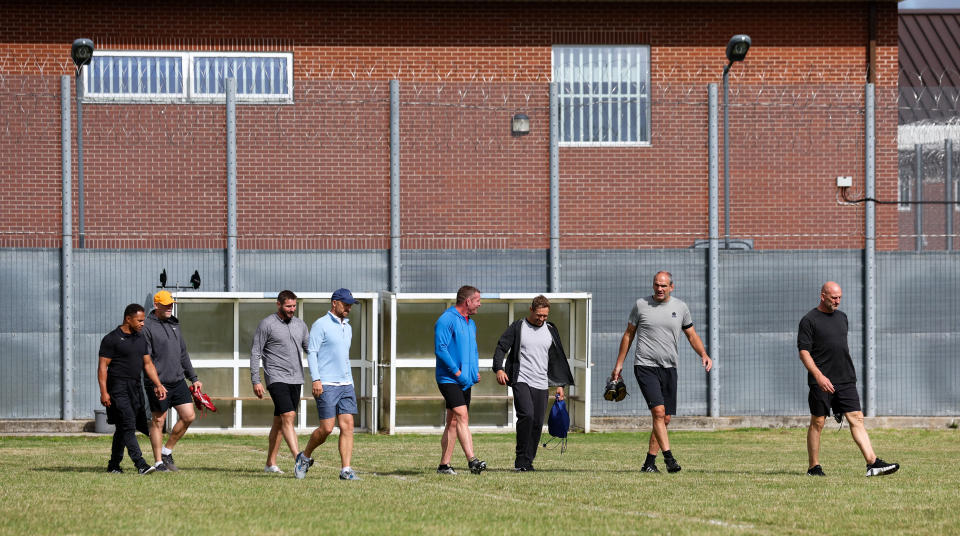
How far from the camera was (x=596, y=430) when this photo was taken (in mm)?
19859

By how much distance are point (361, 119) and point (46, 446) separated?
239 inches

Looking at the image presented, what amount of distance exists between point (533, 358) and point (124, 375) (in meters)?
3.53

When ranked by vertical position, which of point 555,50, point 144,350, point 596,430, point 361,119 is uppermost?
point 555,50

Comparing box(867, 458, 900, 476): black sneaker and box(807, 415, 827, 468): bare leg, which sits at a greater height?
box(807, 415, 827, 468): bare leg

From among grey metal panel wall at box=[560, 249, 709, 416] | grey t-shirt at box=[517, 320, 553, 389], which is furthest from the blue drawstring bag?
grey metal panel wall at box=[560, 249, 709, 416]

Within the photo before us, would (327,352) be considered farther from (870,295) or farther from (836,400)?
(870,295)

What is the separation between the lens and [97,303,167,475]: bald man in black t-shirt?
12609mm

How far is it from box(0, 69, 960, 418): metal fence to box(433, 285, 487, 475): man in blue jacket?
7602mm

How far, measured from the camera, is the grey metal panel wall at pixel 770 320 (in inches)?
800

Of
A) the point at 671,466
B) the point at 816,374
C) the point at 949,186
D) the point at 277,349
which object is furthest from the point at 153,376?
the point at 949,186

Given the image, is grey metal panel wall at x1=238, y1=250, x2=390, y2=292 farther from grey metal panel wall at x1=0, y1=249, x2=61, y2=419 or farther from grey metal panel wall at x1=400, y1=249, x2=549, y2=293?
grey metal panel wall at x1=0, y1=249, x2=61, y2=419

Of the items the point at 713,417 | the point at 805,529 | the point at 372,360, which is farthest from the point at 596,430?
the point at 805,529

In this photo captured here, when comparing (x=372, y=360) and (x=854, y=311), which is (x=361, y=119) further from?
(x=854, y=311)

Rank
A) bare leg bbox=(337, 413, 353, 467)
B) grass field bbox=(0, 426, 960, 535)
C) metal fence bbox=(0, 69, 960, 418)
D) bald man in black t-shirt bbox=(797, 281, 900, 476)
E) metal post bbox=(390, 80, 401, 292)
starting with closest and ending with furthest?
grass field bbox=(0, 426, 960, 535)
bare leg bbox=(337, 413, 353, 467)
bald man in black t-shirt bbox=(797, 281, 900, 476)
metal fence bbox=(0, 69, 960, 418)
metal post bbox=(390, 80, 401, 292)
